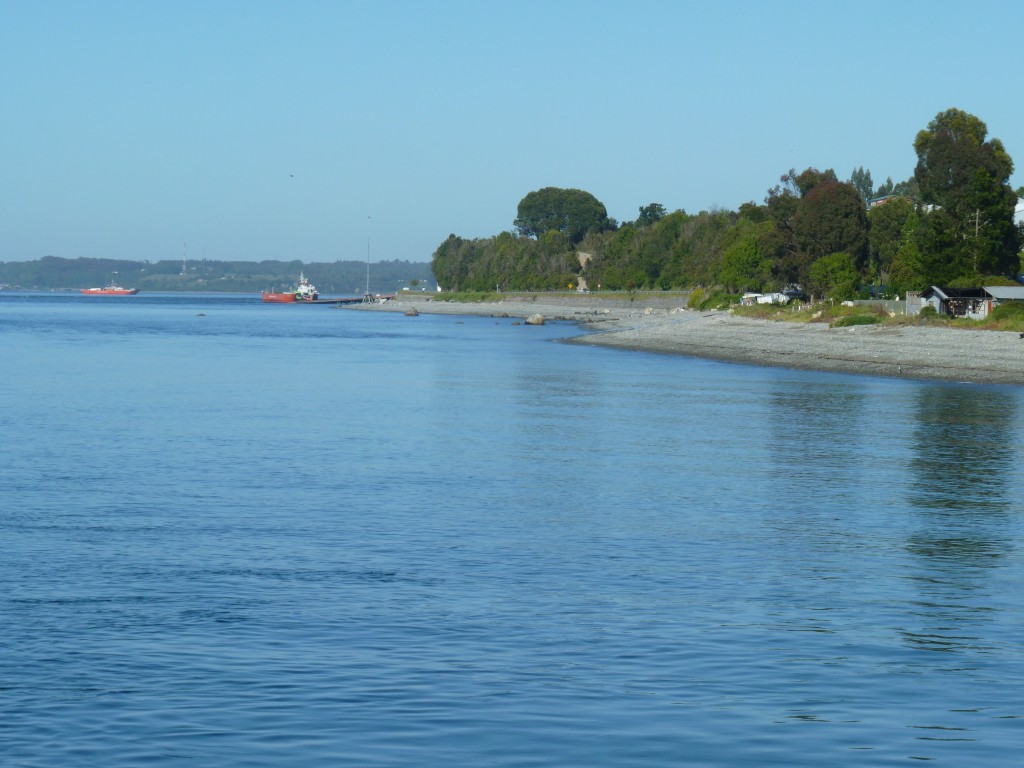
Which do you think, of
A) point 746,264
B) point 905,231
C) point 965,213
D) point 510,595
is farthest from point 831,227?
point 510,595

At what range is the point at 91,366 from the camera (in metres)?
76.4

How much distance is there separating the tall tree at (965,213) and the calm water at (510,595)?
54.0 meters

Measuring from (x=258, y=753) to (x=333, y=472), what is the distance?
1948cm

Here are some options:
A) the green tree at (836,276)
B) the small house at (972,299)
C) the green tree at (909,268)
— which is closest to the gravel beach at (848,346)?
the small house at (972,299)

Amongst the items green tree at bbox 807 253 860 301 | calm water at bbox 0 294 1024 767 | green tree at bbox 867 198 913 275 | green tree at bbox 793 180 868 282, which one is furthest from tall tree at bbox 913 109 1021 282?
calm water at bbox 0 294 1024 767

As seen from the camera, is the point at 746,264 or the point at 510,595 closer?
the point at 510,595

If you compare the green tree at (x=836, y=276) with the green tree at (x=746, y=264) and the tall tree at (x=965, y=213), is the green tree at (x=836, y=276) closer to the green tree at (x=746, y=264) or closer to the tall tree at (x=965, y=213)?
the tall tree at (x=965, y=213)

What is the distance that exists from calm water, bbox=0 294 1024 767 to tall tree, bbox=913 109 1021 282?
2126 inches

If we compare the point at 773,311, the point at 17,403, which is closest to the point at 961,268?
the point at 773,311

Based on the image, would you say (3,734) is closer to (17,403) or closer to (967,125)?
(17,403)

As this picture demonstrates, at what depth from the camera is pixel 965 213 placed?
93.8 meters

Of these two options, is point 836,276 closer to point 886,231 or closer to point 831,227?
point 831,227

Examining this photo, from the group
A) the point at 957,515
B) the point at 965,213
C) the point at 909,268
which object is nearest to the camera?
the point at 957,515

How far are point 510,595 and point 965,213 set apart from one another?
274 feet
